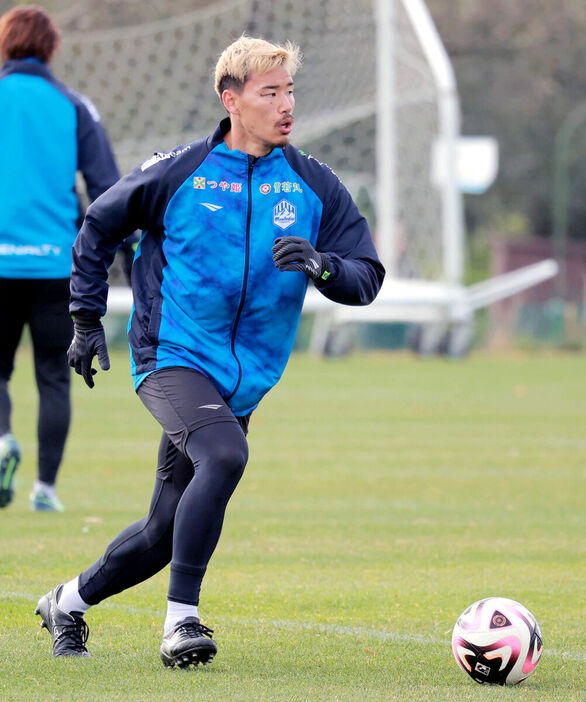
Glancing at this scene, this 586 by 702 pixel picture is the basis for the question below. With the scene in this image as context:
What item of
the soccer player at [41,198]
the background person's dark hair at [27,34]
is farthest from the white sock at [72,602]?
the background person's dark hair at [27,34]

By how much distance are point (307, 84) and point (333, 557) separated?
783 inches

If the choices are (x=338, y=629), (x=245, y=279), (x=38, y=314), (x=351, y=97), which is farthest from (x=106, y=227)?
(x=351, y=97)

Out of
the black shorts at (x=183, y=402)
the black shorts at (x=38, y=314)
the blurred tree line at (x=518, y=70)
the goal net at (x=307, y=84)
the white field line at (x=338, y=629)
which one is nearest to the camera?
→ the black shorts at (x=183, y=402)

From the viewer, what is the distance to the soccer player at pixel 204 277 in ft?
15.6

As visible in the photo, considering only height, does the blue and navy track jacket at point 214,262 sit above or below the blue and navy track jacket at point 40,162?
below

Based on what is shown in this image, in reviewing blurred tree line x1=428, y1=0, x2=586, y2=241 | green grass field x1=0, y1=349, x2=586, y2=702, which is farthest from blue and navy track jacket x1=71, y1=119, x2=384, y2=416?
blurred tree line x1=428, y1=0, x2=586, y2=241

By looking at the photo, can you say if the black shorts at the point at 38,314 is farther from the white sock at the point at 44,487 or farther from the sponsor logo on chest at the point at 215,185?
the sponsor logo on chest at the point at 215,185

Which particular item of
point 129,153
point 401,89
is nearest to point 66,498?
point 129,153

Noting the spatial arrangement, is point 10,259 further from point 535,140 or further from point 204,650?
point 535,140

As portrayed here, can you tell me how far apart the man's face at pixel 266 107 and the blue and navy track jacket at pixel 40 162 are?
321cm

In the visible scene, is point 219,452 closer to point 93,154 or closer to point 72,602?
point 72,602

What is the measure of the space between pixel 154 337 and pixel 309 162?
0.77 meters

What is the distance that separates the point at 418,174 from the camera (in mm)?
27500

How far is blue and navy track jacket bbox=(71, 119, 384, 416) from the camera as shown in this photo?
4770 millimetres
